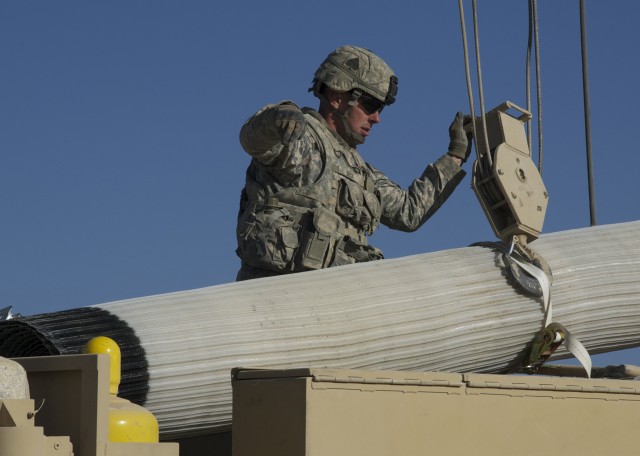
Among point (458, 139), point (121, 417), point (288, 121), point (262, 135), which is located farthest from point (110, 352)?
point (458, 139)

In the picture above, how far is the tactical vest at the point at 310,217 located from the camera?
5652mm

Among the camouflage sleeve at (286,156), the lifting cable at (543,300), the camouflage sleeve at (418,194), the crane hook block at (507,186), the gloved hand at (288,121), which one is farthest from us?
the camouflage sleeve at (418,194)

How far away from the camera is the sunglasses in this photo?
609 cm

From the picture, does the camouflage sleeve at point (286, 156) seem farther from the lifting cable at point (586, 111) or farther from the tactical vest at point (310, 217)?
the lifting cable at point (586, 111)

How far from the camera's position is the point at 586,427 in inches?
126

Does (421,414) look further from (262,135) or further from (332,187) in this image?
(332,187)

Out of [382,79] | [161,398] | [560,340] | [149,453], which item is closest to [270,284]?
[161,398]

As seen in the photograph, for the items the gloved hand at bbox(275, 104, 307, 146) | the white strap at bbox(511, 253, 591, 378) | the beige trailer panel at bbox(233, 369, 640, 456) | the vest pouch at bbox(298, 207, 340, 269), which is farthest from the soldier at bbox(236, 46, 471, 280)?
the beige trailer panel at bbox(233, 369, 640, 456)

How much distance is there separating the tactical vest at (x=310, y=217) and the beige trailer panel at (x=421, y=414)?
2498mm

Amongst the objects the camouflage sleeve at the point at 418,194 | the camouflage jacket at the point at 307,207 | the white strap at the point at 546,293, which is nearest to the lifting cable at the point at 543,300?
the white strap at the point at 546,293

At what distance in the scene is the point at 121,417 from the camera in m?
2.75

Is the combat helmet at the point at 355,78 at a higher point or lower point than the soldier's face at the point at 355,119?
higher

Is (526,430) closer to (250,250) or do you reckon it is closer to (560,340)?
(560,340)

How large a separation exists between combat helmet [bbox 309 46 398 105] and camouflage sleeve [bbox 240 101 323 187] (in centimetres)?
39
